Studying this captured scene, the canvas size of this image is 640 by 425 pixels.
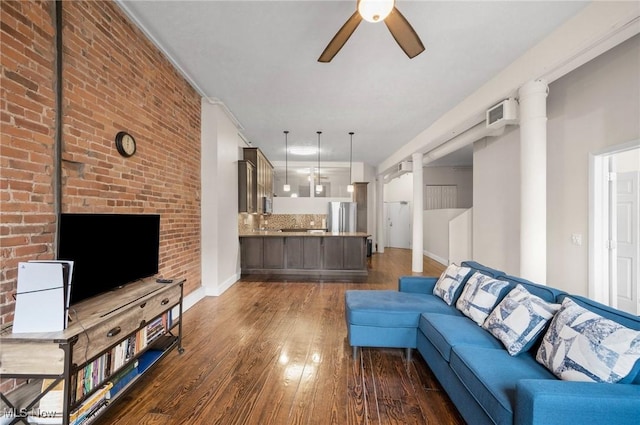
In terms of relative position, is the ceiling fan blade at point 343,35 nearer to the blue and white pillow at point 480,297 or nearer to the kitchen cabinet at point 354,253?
the blue and white pillow at point 480,297

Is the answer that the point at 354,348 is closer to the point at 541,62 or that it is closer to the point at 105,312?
the point at 105,312

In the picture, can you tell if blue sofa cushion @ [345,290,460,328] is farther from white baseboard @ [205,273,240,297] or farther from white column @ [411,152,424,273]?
white column @ [411,152,424,273]

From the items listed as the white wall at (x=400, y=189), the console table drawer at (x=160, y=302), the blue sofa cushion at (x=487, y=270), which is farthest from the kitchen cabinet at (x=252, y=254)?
the white wall at (x=400, y=189)

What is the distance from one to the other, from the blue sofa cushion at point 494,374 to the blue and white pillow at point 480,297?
42cm

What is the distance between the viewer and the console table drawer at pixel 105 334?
1.49 meters

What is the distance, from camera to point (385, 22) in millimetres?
2031

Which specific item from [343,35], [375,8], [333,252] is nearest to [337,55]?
[343,35]

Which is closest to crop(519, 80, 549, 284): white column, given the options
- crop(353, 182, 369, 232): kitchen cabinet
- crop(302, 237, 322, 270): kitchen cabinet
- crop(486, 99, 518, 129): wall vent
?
crop(486, 99, 518, 129): wall vent

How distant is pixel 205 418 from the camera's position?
1792mm

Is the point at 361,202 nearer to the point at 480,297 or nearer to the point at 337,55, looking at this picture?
the point at 337,55

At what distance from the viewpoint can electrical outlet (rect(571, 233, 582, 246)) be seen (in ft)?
10.6

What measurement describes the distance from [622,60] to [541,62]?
0.80 metres

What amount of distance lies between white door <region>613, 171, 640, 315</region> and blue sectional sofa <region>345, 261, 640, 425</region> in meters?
2.05

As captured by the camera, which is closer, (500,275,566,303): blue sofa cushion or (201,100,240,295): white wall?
(500,275,566,303): blue sofa cushion
